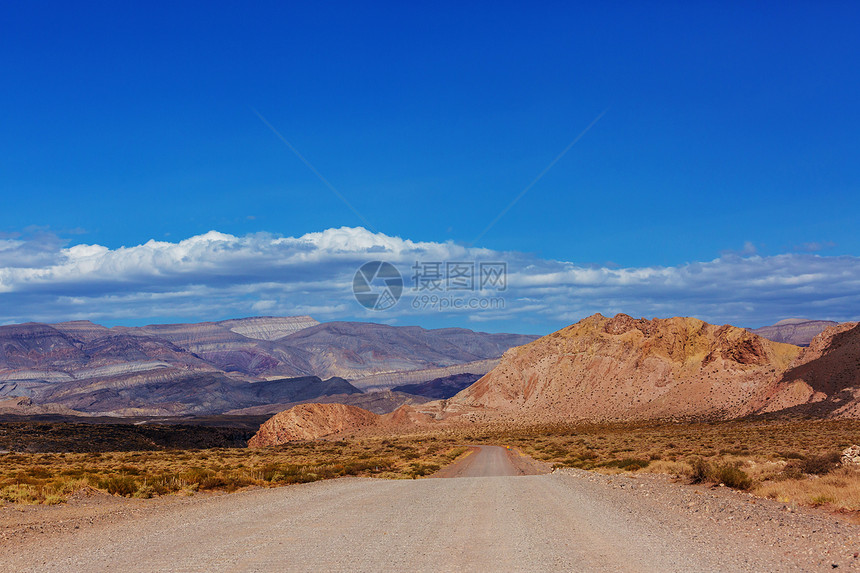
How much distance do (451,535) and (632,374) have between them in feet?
361

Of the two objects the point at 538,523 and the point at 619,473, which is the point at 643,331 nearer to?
the point at 619,473

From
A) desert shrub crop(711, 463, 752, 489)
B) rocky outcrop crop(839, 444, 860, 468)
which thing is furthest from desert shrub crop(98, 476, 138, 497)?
rocky outcrop crop(839, 444, 860, 468)

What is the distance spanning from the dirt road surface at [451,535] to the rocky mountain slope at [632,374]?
84.5 meters

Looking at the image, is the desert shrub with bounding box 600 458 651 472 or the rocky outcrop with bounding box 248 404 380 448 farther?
the rocky outcrop with bounding box 248 404 380 448

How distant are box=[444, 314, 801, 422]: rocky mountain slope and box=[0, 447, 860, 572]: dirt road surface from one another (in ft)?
277

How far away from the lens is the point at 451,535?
13500mm

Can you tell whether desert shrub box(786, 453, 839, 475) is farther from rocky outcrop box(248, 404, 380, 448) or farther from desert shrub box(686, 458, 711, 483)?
rocky outcrop box(248, 404, 380, 448)

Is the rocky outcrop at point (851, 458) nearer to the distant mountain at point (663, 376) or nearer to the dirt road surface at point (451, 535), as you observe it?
the dirt road surface at point (451, 535)

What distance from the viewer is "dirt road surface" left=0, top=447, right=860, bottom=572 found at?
10914mm

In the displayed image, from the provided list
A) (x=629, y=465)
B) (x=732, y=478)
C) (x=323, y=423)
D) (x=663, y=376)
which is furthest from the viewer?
(x=663, y=376)

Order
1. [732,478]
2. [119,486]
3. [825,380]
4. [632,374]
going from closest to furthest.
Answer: [732,478] → [119,486] → [825,380] → [632,374]

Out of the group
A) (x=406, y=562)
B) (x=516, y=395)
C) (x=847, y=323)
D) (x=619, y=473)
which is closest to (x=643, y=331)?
(x=516, y=395)

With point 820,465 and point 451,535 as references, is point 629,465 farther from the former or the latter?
point 451,535

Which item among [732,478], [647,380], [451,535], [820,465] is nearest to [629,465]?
[820,465]
